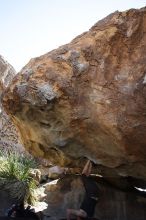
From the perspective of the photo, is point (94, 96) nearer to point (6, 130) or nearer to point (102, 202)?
point (102, 202)

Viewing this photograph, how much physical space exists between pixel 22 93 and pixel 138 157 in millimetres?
2923

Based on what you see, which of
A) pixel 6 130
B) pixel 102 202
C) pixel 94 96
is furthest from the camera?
pixel 6 130

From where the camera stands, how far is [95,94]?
7941 millimetres

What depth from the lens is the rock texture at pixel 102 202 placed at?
959cm

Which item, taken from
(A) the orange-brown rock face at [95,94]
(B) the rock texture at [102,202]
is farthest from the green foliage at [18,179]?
(A) the orange-brown rock face at [95,94]

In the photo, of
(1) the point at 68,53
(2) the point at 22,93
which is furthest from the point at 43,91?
(1) the point at 68,53

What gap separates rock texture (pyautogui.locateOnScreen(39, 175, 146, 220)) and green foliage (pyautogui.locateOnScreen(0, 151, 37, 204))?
84 centimetres

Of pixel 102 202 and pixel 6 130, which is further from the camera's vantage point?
pixel 6 130

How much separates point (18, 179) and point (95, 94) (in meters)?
4.51

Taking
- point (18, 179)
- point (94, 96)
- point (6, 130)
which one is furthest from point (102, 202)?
point (6, 130)

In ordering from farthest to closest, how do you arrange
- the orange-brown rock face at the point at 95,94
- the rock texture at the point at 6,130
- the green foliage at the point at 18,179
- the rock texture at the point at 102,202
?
the rock texture at the point at 6,130, the green foliage at the point at 18,179, the rock texture at the point at 102,202, the orange-brown rock face at the point at 95,94

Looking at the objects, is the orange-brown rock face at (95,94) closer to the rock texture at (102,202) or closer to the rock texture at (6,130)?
the rock texture at (102,202)

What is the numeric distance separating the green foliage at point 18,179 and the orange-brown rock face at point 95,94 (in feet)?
8.59

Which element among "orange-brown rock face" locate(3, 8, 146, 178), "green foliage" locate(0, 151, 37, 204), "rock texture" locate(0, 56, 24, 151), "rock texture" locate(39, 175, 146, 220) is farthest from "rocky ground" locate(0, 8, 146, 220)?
"rock texture" locate(0, 56, 24, 151)
